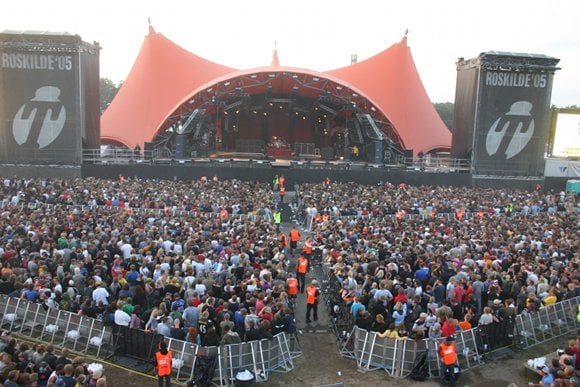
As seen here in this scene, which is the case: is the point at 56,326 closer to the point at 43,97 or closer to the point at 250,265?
the point at 250,265

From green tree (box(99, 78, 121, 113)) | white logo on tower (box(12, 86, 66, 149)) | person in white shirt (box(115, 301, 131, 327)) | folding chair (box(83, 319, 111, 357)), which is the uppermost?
green tree (box(99, 78, 121, 113))

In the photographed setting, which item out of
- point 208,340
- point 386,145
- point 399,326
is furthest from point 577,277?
point 386,145

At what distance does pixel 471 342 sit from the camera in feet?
27.7

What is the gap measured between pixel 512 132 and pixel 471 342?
23018mm

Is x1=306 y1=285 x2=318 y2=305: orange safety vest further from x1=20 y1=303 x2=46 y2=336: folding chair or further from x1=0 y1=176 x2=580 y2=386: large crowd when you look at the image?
x1=20 y1=303 x2=46 y2=336: folding chair

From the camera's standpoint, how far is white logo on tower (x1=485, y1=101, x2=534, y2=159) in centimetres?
2805

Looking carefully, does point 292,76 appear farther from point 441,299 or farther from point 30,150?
point 441,299

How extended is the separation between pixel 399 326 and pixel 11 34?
2669 centimetres

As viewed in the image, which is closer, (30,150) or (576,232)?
(576,232)

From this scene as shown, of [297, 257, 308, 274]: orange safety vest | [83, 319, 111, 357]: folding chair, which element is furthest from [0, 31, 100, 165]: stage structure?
[83, 319, 111, 357]: folding chair

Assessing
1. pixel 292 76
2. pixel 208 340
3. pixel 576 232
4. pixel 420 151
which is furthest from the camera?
pixel 420 151

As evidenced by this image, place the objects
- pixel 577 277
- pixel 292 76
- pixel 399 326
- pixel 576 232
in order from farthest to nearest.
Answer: pixel 292 76 → pixel 576 232 → pixel 577 277 → pixel 399 326

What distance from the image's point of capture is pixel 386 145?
107 ft

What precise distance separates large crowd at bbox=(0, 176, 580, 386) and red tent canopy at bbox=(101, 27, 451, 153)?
17.4 meters
